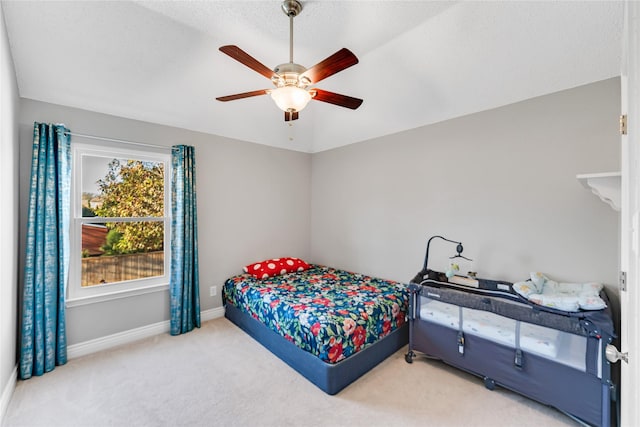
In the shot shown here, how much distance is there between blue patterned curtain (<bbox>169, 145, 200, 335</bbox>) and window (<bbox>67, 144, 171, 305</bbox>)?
16 centimetres

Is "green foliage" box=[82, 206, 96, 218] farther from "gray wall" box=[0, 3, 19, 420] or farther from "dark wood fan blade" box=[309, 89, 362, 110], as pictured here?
"dark wood fan blade" box=[309, 89, 362, 110]

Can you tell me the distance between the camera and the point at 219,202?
3.46m

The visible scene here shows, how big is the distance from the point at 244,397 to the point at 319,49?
9.35 ft

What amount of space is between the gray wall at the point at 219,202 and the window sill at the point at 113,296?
0.14 ft

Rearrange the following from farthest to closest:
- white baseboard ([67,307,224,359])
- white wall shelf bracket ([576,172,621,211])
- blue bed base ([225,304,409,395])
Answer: white baseboard ([67,307,224,359]), blue bed base ([225,304,409,395]), white wall shelf bracket ([576,172,621,211])

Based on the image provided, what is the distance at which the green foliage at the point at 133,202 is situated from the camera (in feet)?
9.27

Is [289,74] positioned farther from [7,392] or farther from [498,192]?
[7,392]

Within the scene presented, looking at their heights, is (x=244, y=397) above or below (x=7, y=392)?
below

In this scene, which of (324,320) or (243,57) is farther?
(324,320)

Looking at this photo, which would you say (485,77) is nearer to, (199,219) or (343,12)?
(343,12)

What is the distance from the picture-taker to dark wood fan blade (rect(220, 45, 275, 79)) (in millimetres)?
1460

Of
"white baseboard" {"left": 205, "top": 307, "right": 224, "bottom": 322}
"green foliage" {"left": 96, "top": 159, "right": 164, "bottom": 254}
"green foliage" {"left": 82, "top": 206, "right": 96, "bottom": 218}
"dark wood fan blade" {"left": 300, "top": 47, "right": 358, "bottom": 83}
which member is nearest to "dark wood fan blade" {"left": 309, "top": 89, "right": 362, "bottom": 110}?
"dark wood fan blade" {"left": 300, "top": 47, "right": 358, "bottom": 83}

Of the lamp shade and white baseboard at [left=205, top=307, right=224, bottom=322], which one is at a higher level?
the lamp shade

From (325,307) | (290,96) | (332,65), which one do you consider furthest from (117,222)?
(332,65)
